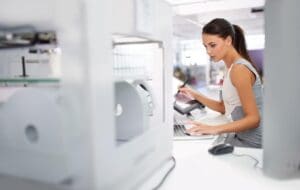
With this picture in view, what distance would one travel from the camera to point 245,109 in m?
1.36

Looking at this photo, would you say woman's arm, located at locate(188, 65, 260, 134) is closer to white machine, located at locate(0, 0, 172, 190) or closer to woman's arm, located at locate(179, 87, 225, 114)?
woman's arm, located at locate(179, 87, 225, 114)

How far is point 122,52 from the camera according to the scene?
0.85 m

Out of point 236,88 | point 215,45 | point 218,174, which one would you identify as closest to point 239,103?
point 236,88

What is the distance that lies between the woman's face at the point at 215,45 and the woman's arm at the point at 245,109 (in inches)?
6.4

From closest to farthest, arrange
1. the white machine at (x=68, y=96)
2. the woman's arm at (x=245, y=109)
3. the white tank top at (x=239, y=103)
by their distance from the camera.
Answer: the white machine at (x=68, y=96) < the woman's arm at (x=245, y=109) < the white tank top at (x=239, y=103)

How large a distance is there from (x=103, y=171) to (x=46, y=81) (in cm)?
23

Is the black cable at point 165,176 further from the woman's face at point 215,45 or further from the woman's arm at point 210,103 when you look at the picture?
the woman's arm at point 210,103

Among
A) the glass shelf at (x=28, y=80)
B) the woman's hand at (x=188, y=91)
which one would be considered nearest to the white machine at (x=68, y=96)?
the glass shelf at (x=28, y=80)

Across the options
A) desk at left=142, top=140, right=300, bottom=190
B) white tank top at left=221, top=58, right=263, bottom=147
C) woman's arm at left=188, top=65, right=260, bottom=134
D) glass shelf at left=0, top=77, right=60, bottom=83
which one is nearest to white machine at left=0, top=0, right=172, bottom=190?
glass shelf at left=0, top=77, right=60, bottom=83

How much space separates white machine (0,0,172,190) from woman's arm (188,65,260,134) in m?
0.56

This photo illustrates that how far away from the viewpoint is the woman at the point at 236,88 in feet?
4.37

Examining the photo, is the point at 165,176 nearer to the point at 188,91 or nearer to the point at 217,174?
the point at 217,174

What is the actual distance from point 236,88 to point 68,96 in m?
1.07

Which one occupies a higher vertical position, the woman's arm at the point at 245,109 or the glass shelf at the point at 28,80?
the glass shelf at the point at 28,80
